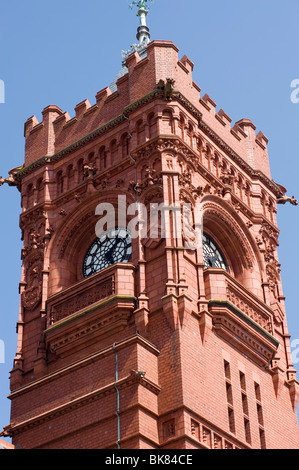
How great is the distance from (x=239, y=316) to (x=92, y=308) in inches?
210

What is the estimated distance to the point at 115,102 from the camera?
48.7 metres

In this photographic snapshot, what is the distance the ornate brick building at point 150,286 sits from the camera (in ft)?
129

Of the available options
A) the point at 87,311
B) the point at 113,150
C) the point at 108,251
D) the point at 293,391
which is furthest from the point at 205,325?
the point at 113,150

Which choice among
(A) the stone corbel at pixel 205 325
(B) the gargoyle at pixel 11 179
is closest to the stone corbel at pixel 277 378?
(A) the stone corbel at pixel 205 325

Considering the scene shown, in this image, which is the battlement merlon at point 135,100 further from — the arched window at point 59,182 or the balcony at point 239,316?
the balcony at point 239,316

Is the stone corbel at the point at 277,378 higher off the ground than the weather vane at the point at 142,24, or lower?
lower

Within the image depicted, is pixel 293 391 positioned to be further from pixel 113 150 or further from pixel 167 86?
pixel 167 86

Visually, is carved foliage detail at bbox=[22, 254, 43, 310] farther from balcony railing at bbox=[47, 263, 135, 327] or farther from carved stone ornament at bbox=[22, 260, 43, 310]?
balcony railing at bbox=[47, 263, 135, 327]

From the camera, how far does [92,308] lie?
42.3 m

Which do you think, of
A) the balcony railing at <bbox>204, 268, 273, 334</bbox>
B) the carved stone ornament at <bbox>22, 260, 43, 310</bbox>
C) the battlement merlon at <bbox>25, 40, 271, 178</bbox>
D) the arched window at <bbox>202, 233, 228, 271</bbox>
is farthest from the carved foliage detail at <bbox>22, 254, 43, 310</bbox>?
the balcony railing at <bbox>204, 268, 273, 334</bbox>

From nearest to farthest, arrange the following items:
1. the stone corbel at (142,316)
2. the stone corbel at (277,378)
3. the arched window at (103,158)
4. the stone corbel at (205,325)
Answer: the stone corbel at (142,316) → the stone corbel at (205,325) → the stone corbel at (277,378) → the arched window at (103,158)

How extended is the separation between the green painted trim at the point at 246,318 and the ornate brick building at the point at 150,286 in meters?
0.08

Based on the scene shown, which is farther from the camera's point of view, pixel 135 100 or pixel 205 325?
pixel 135 100
